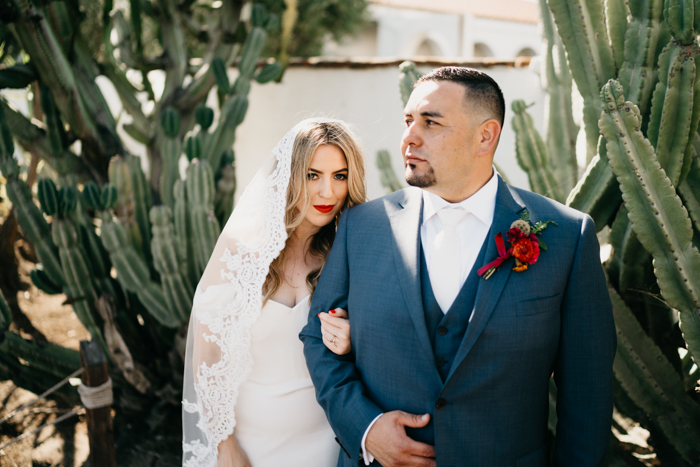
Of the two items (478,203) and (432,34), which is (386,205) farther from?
(432,34)

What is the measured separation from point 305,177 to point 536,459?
4.53 ft

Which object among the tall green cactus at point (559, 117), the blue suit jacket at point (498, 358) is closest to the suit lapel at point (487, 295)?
the blue suit jacket at point (498, 358)

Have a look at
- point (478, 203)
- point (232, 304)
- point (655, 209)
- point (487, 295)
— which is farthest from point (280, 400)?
point (655, 209)

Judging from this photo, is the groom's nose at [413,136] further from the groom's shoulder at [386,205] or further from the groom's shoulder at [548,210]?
the groom's shoulder at [548,210]

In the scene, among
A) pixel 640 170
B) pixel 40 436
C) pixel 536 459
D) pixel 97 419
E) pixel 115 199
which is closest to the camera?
pixel 536 459

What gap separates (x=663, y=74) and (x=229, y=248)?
6.59 ft

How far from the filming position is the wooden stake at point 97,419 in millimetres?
2797

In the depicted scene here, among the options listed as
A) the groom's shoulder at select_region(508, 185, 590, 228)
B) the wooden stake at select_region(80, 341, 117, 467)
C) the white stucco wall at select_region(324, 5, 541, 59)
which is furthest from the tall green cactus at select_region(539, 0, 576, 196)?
the white stucco wall at select_region(324, 5, 541, 59)

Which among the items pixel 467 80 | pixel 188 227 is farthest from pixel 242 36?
pixel 467 80

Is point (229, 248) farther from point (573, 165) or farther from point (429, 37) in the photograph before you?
point (429, 37)

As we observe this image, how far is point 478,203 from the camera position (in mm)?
1854

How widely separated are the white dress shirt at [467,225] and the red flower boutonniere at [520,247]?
93 millimetres

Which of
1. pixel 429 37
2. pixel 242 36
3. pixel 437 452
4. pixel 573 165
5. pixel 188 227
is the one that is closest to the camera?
pixel 437 452

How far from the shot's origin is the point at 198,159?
3.75 m
